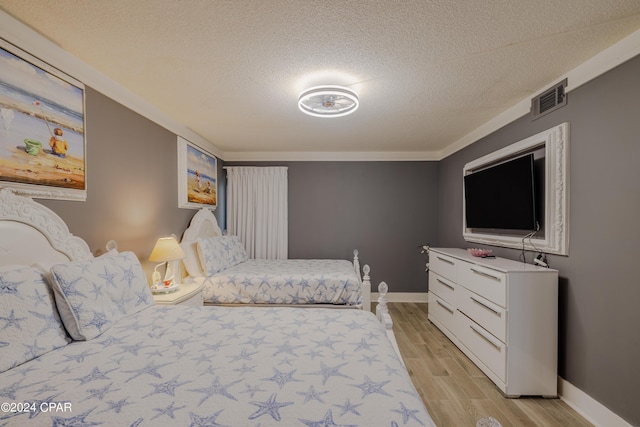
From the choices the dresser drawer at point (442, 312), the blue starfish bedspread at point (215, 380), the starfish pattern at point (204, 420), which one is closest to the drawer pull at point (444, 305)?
the dresser drawer at point (442, 312)

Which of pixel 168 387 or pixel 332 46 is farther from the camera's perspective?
pixel 332 46

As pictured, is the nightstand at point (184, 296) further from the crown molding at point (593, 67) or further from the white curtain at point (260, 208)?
the crown molding at point (593, 67)

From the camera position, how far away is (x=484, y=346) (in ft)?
7.98

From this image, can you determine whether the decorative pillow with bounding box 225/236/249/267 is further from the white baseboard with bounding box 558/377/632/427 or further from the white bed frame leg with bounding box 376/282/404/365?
the white baseboard with bounding box 558/377/632/427

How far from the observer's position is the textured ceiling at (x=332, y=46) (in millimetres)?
1431

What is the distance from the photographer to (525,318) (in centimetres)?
212

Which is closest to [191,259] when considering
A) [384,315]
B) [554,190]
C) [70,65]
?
[70,65]

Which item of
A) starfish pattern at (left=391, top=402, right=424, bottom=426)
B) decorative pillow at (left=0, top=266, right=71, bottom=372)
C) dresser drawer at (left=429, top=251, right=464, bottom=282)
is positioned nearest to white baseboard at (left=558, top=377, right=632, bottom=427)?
dresser drawer at (left=429, top=251, right=464, bottom=282)

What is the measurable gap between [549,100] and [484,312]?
1871mm

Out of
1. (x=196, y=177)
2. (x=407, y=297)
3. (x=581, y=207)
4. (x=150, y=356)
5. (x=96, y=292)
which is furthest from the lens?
(x=407, y=297)

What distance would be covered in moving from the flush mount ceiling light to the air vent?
5.11ft

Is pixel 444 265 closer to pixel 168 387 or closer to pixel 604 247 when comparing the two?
pixel 604 247

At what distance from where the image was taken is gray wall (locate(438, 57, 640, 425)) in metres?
1.67

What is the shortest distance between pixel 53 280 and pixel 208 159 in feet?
9.25
